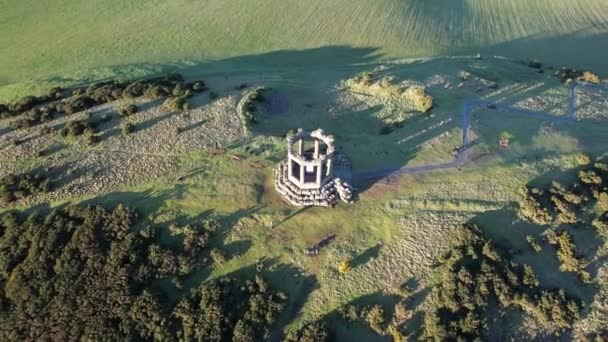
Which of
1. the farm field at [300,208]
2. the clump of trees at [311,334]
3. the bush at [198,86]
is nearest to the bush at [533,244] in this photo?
the farm field at [300,208]

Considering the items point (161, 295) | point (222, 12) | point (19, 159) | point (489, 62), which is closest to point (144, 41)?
point (222, 12)

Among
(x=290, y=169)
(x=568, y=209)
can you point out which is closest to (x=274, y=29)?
(x=290, y=169)

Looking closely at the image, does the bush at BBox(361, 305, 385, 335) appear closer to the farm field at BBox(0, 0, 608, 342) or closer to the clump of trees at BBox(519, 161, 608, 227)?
the farm field at BBox(0, 0, 608, 342)

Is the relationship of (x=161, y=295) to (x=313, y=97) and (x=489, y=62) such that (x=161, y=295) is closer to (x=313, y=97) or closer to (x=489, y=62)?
(x=313, y=97)

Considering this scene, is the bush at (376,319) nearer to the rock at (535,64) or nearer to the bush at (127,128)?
the bush at (127,128)

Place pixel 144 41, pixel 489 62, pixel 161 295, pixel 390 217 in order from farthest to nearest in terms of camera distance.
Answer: pixel 144 41, pixel 489 62, pixel 390 217, pixel 161 295

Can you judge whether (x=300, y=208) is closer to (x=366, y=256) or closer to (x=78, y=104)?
(x=366, y=256)
